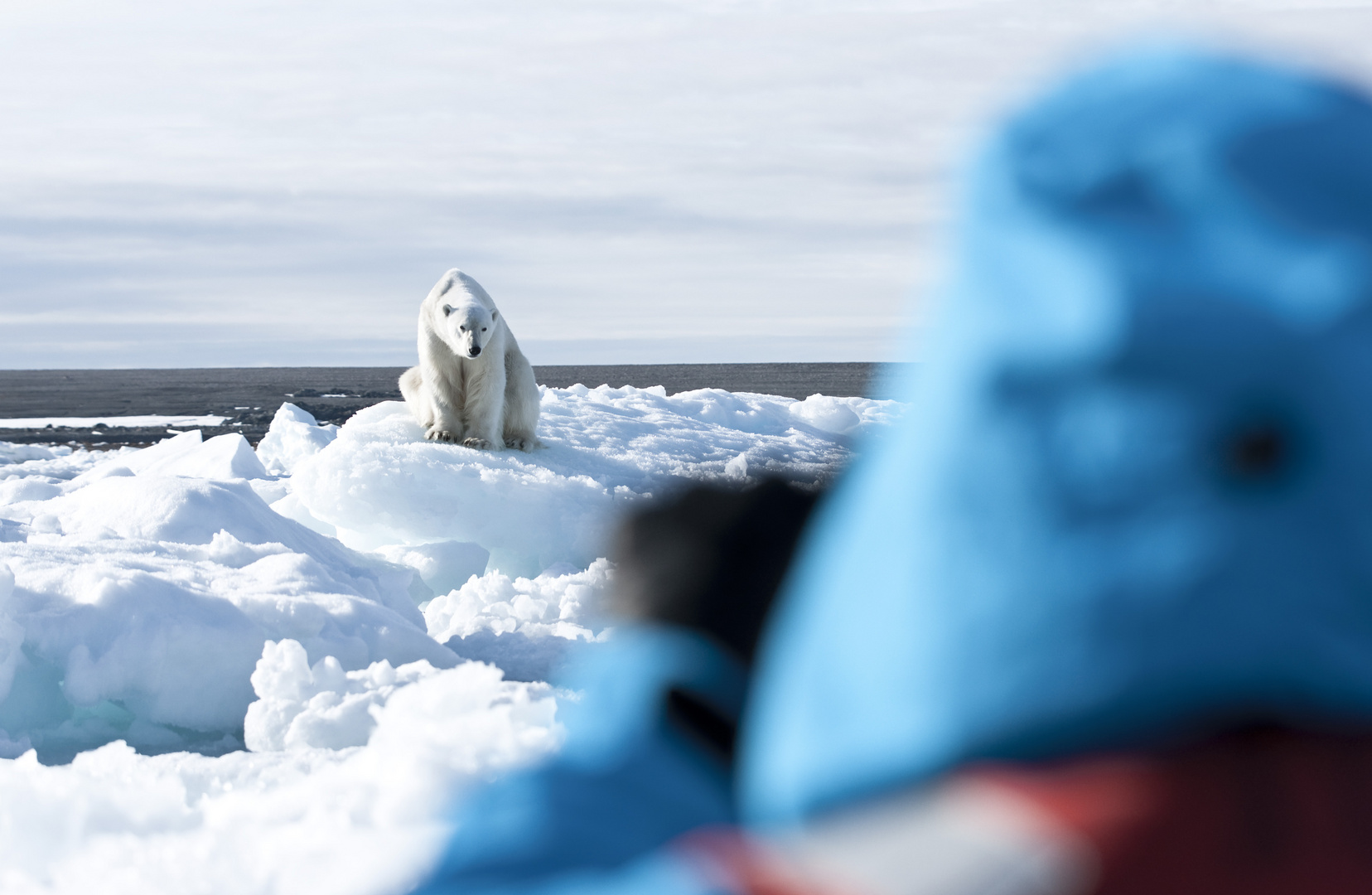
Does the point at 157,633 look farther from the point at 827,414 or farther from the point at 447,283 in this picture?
the point at 827,414

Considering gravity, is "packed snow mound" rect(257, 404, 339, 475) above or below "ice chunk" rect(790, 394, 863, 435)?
below

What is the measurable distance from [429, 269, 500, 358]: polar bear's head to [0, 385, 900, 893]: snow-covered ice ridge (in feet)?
2.58

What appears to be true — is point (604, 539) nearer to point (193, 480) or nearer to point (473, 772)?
point (473, 772)

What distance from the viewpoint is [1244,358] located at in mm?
377

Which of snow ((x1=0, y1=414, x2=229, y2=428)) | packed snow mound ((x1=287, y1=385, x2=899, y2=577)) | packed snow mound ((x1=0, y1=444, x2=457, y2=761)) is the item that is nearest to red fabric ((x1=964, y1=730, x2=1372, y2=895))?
packed snow mound ((x1=0, y1=444, x2=457, y2=761))

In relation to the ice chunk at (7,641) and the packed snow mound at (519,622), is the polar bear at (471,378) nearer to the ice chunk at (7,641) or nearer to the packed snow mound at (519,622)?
the packed snow mound at (519,622)

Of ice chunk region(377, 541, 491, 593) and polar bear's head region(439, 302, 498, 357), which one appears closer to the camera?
ice chunk region(377, 541, 491, 593)

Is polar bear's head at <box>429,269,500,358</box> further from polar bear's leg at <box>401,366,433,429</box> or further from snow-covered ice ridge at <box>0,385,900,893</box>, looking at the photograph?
snow-covered ice ridge at <box>0,385,900,893</box>

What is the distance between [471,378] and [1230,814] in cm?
795

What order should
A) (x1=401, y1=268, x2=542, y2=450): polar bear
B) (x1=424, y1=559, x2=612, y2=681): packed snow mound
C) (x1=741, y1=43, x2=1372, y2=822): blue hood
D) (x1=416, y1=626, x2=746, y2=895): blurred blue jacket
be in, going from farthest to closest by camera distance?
1. (x1=401, y1=268, x2=542, y2=450): polar bear
2. (x1=424, y1=559, x2=612, y2=681): packed snow mound
3. (x1=416, y1=626, x2=746, y2=895): blurred blue jacket
4. (x1=741, y1=43, x2=1372, y2=822): blue hood

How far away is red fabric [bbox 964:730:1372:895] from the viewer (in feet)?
1.30

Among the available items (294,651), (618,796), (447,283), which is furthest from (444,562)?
(618,796)

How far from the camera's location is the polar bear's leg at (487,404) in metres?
8.00

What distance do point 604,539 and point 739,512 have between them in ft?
0.37
